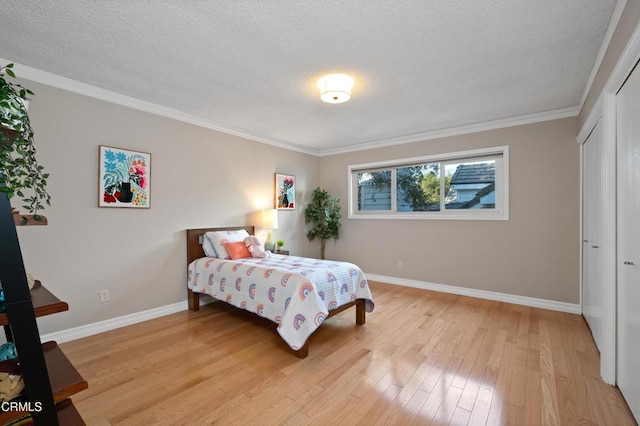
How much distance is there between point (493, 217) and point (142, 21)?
429 centimetres

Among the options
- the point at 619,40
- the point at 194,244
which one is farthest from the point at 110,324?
the point at 619,40

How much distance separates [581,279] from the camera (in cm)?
336

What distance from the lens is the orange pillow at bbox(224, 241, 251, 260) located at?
3557 millimetres

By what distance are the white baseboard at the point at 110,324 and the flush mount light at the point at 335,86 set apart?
9.88 ft

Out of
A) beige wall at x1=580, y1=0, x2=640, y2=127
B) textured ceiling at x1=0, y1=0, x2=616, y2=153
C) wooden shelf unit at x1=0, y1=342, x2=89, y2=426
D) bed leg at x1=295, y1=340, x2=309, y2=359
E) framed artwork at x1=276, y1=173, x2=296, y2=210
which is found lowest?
bed leg at x1=295, y1=340, x2=309, y2=359

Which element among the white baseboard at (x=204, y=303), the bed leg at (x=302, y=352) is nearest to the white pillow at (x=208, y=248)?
the white baseboard at (x=204, y=303)

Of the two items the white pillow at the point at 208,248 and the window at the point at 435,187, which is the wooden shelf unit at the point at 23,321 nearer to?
the white pillow at the point at 208,248

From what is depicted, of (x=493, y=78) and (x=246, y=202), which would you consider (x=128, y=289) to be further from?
(x=493, y=78)

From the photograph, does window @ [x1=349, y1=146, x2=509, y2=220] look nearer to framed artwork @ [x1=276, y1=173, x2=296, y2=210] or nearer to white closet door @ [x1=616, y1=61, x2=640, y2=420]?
framed artwork @ [x1=276, y1=173, x2=296, y2=210]

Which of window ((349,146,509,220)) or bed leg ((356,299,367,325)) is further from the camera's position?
window ((349,146,509,220))

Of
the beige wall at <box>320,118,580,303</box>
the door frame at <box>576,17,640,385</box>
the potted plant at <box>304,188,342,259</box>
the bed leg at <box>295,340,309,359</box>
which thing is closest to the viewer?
the door frame at <box>576,17,640,385</box>

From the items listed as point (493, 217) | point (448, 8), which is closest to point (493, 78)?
point (448, 8)

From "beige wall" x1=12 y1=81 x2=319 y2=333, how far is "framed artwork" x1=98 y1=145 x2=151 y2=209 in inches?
2.7

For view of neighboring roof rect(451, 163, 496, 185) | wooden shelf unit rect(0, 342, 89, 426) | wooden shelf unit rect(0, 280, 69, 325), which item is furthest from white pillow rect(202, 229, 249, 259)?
view of neighboring roof rect(451, 163, 496, 185)
